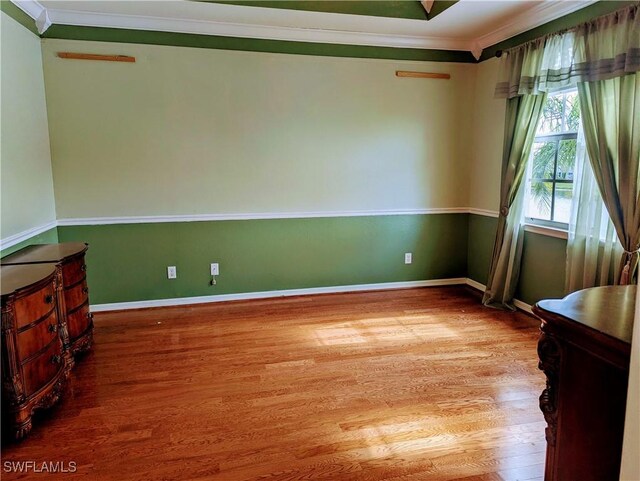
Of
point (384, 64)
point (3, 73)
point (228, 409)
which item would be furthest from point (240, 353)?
point (384, 64)

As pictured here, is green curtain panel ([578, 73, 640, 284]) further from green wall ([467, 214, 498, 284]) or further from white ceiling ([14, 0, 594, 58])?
green wall ([467, 214, 498, 284])

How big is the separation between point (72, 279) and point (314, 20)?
9.38 ft

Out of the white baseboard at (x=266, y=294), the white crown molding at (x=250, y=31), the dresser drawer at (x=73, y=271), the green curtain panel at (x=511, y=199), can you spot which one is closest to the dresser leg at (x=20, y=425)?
the dresser drawer at (x=73, y=271)

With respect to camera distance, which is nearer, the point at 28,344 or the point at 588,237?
the point at 28,344

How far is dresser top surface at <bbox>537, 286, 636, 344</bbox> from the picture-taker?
1.12 m

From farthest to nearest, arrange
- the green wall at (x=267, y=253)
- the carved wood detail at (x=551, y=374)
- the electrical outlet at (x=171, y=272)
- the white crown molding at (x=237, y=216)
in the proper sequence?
A: the electrical outlet at (x=171, y=272), the green wall at (x=267, y=253), the white crown molding at (x=237, y=216), the carved wood detail at (x=551, y=374)

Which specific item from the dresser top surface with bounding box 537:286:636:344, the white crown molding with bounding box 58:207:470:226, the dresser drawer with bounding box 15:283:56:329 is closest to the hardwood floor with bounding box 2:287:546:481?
the dresser drawer with bounding box 15:283:56:329

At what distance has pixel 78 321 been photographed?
2.96m

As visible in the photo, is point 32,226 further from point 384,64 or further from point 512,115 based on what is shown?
point 512,115

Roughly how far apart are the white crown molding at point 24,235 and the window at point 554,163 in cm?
407

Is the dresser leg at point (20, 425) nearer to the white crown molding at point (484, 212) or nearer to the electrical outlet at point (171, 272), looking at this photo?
the electrical outlet at point (171, 272)

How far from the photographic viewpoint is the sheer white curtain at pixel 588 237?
2.91 metres

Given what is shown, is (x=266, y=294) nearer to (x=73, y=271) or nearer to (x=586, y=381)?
(x=73, y=271)

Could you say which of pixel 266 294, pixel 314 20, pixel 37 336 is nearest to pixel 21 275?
pixel 37 336
